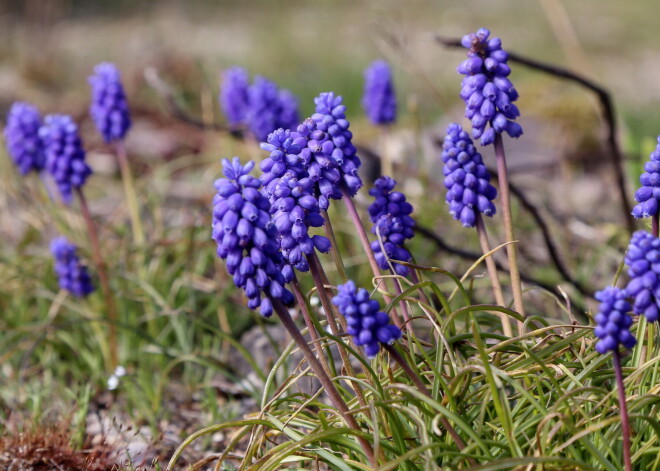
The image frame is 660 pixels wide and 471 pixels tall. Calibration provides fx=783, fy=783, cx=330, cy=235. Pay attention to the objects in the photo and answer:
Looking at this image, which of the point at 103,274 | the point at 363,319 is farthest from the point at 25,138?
the point at 363,319

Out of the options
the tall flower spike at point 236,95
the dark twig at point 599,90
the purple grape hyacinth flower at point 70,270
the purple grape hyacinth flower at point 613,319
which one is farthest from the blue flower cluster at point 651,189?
the tall flower spike at point 236,95

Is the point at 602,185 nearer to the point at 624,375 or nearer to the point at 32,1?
the point at 624,375

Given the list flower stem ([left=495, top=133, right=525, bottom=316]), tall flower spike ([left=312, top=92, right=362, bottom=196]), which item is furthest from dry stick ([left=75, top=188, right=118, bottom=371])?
flower stem ([left=495, top=133, right=525, bottom=316])

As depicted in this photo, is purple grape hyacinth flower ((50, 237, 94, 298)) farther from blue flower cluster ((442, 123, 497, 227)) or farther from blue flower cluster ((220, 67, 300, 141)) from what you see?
blue flower cluster ((442, 123, 497, 227))

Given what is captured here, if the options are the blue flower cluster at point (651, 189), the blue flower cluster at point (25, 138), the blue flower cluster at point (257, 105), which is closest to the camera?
the blue flower cluster at point (651, 189)

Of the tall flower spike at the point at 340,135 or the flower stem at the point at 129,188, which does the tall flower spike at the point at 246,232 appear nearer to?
the tall flower spike at the point at 340,135

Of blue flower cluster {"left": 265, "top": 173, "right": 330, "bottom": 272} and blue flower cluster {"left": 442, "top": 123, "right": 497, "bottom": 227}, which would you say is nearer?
blue flower cluster {"left": 265, "top": 173, "right": 330, "bottom": 272}

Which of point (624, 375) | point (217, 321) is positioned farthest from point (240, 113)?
point (624, 375)
